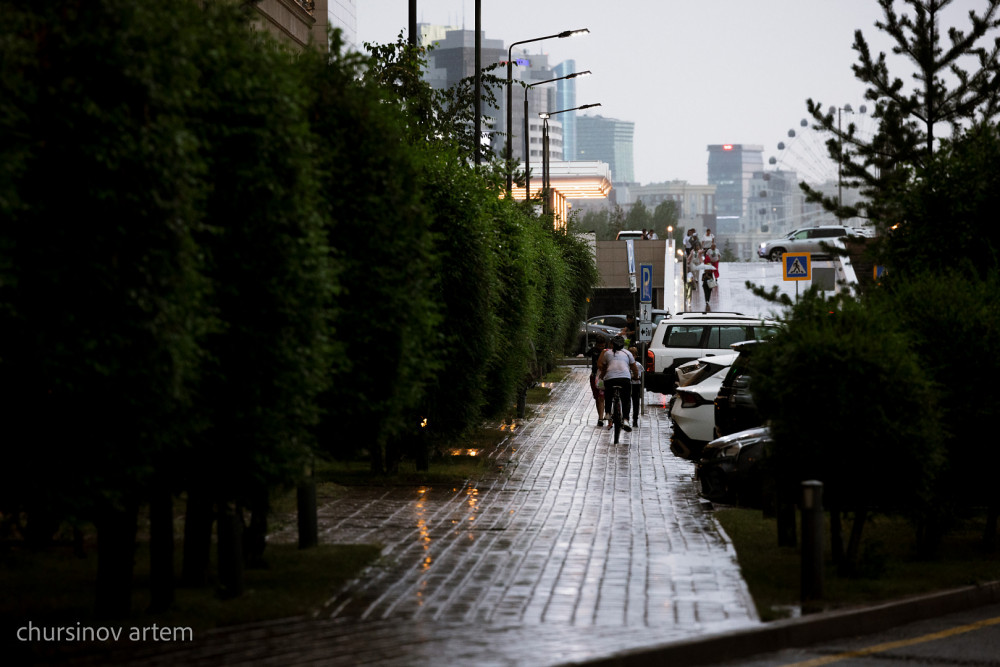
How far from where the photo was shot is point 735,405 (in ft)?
57.5

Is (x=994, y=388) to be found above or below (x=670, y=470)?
above

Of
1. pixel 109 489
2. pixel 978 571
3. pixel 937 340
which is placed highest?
pixel 937 340

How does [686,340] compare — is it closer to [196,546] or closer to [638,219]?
[196,546]

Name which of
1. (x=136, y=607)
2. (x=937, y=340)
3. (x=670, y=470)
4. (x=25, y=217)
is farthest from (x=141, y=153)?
(x=670, y=470)

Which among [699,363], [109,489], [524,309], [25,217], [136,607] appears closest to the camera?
[25,217]

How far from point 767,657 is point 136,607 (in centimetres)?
428

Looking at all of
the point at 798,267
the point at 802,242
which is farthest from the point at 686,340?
the point at 802,242

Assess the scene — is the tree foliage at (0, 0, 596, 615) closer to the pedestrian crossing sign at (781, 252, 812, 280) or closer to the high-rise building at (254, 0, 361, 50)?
the high-rise building at (254, 0, 361, 50)

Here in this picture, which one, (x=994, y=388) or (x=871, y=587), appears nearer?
(x=871, y=587)

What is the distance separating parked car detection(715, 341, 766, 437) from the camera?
1745 centimetres

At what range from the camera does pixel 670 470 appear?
18.7 meters

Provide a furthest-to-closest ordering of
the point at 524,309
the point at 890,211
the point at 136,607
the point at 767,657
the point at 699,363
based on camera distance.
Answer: the point at 699,363 → the point at 524,309 → the point at 890,211 → the point at 136,607 → the point at 767,657

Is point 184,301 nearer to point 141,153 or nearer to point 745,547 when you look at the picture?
point 141,153

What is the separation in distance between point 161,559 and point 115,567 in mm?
330
